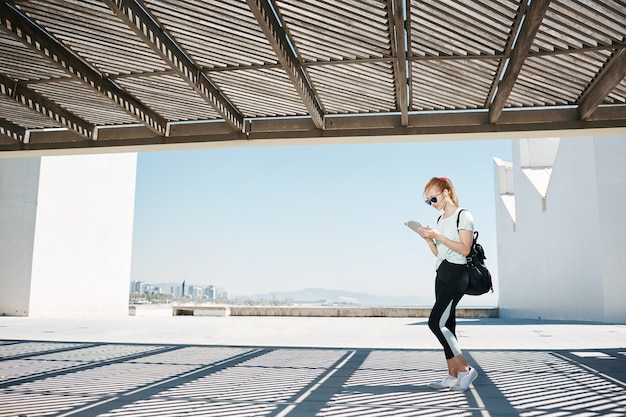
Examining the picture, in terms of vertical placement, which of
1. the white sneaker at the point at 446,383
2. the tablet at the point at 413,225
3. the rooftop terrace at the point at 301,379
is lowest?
the rooftop terrace at the point at 301,379

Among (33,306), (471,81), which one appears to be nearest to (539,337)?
(471,81)

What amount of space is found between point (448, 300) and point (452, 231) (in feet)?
1.98

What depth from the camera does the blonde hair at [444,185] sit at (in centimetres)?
511

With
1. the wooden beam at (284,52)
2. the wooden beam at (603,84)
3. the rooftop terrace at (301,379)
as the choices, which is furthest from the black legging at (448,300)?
the wooden beam at (603,84)

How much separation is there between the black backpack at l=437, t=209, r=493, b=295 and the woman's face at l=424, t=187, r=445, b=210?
0.89 ft

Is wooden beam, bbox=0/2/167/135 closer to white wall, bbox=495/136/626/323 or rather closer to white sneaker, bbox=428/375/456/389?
white sneaker, bbox=428/375/456/389

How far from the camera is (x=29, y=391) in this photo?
4.96m

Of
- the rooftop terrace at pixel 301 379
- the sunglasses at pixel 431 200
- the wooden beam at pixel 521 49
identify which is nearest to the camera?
the rooftop terrace at pixel 301 379

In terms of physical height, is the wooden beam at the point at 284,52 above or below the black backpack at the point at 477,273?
above

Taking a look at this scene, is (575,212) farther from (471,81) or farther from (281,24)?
(281,24)

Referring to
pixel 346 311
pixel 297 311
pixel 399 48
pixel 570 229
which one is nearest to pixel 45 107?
pixel 399 48

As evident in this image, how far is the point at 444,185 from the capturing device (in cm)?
512

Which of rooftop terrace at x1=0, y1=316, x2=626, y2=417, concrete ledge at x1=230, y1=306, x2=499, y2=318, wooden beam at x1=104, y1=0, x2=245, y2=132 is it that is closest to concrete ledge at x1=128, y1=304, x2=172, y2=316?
concrete ledge at x1=230, y1=306, x2=499, y2=318

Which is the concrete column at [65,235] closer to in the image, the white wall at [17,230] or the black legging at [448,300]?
the white wall at [17,230]
